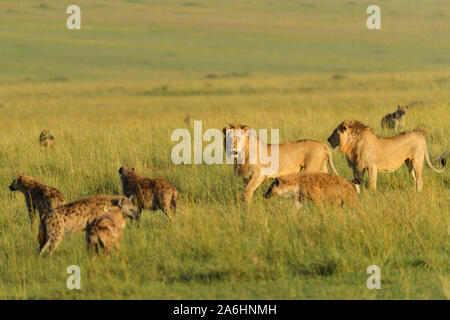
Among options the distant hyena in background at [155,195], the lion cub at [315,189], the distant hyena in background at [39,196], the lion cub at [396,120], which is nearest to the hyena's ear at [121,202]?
the distant hyena in background at [155,195]

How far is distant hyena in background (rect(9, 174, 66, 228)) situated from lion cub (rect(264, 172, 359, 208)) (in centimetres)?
256

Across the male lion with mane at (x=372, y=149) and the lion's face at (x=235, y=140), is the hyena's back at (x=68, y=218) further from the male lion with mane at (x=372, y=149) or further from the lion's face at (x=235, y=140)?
the male lion with mane at (x=372, y=149)

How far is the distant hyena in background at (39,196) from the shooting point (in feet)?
30.0

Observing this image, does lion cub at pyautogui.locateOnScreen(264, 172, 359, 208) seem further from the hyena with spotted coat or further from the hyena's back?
the hyena with spotted coat

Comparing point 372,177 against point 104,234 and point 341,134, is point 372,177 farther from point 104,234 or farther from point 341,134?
point 104,234

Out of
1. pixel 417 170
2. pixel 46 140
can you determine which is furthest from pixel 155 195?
pixel 46 140

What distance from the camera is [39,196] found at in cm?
934

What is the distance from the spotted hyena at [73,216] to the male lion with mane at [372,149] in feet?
12.7

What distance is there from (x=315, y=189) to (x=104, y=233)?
2.83 m

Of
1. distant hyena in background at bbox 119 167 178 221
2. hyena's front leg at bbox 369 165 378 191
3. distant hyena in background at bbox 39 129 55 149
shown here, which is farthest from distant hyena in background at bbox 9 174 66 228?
distant hyena in background at bbox 39 129 55 149
